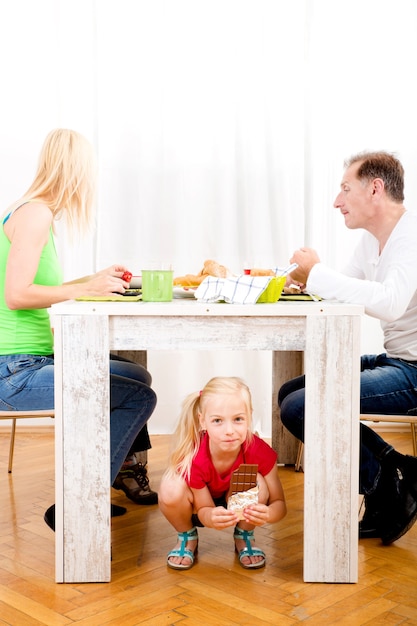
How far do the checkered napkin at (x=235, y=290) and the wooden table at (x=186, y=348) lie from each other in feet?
0.18

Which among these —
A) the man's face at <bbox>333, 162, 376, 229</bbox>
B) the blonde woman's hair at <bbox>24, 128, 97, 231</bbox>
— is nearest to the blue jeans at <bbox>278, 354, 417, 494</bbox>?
the man's face at <bbox>333, 162, 376, 229</bbox>

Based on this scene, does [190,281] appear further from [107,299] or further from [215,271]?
[107,299]

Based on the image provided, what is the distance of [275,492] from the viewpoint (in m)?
2.26

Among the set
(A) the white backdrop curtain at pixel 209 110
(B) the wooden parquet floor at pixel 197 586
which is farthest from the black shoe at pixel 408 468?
(A) the white backdrop curtain at pixel 209 110

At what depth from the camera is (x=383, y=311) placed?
2309 mm

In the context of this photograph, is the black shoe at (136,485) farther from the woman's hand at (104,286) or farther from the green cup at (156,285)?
the green cup at (156,285)

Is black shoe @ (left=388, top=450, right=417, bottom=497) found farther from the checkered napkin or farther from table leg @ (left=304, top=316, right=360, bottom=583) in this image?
the checkered napkin

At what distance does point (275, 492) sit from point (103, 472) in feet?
1.62

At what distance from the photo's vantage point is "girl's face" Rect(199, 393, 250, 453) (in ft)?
7.20

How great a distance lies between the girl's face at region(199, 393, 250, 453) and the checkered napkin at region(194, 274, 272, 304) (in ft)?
0.92

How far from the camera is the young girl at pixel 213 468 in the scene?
220 centimetres

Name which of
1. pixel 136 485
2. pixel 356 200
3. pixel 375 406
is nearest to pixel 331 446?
pixel 375 406

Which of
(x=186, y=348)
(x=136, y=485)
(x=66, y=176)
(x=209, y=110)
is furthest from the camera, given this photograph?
(x=209, y=110)

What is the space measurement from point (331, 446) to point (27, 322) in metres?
1.00
